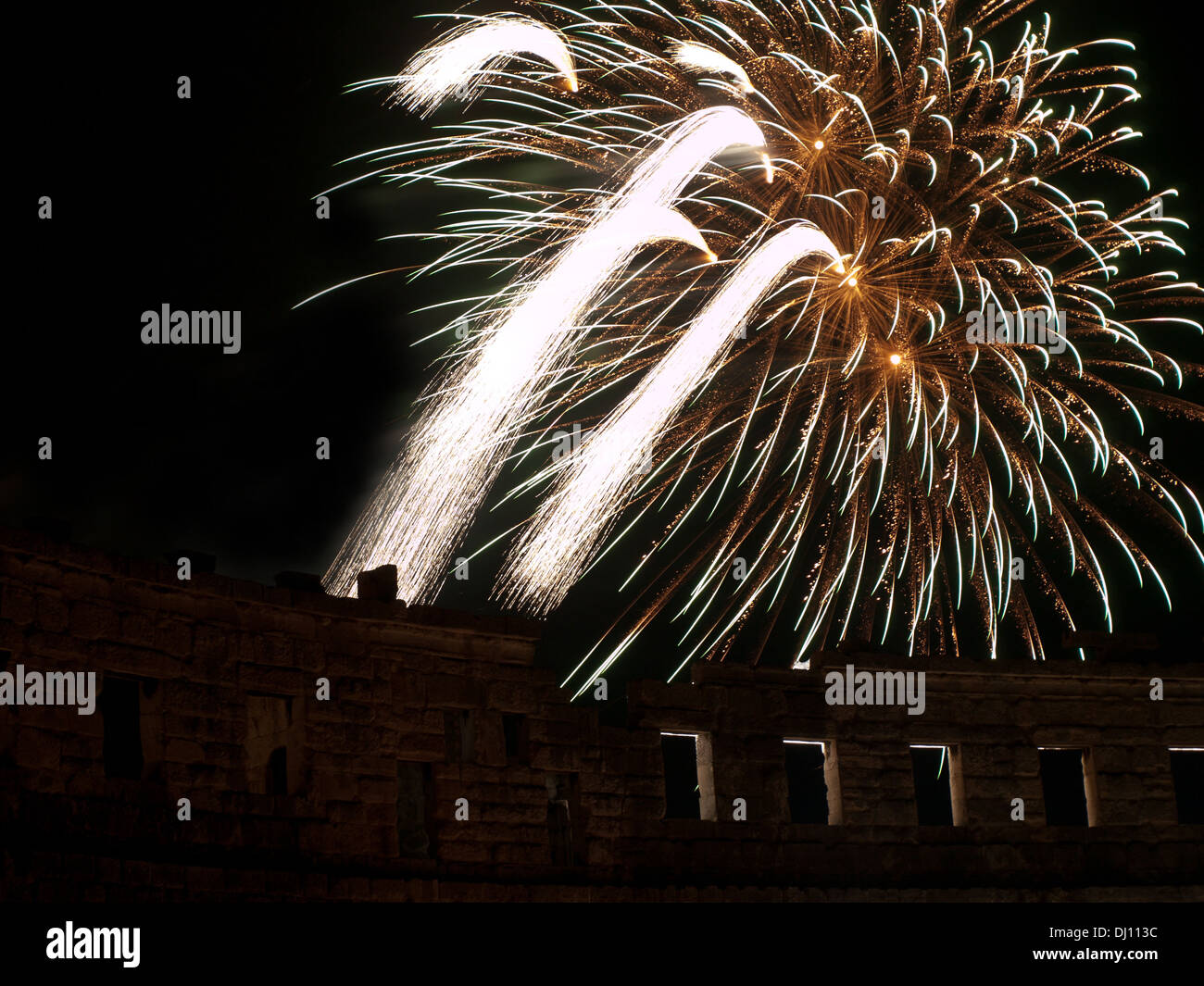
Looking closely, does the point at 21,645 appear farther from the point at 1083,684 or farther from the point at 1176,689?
the point at 1176,689

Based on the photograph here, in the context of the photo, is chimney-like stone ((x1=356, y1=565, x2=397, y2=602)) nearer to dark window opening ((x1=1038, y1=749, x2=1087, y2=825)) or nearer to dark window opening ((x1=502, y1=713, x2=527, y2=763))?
dark window opening ((x1=502, y1=713, x2=527, y2=763))

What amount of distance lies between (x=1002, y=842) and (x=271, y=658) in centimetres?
1332

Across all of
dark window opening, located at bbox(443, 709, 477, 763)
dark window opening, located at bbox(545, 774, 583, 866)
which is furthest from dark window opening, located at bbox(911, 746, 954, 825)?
dark window opening, located at bbox(443, 709, 477, 763)

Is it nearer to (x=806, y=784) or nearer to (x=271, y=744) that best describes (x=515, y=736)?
(x=271, y=744)

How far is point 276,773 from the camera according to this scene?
24828 millimetres

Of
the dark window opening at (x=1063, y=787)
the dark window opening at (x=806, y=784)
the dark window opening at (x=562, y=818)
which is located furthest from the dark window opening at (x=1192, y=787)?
the dark window opening at (x=562, y=818)

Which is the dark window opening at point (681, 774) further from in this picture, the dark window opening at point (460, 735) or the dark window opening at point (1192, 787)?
the dark window opening at point (460, 735)

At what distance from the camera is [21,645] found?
2130 cm

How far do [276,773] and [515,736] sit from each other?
3.92 metres

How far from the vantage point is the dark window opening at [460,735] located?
2566cm

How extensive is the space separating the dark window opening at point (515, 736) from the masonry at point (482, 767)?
0.07 m
